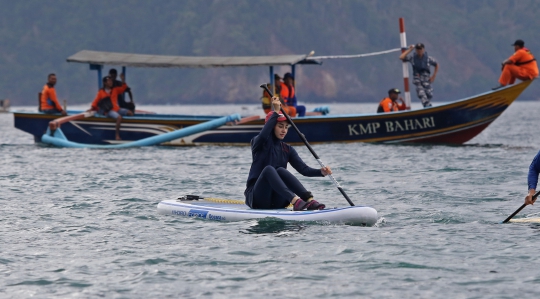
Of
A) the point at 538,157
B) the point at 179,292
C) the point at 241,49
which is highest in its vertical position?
the point at 241,49

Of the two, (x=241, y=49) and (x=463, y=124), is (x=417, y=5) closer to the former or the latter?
(x=241, y=49)

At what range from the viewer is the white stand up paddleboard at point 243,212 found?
35.1 feet

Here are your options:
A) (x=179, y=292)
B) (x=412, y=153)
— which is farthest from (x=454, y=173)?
(x=179, y=292)

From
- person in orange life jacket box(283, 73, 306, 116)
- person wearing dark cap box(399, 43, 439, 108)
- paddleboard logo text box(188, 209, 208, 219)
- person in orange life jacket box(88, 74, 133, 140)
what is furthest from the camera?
person in orange life jacket box(88, 74, 133, 140)

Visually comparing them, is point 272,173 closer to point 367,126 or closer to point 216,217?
point 216,217

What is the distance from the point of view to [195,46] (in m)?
160

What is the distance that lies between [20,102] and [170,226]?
151 m

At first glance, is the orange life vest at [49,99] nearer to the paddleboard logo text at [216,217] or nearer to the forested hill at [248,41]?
the paddleboard logo text at [216,217]

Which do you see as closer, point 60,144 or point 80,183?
point 80,183

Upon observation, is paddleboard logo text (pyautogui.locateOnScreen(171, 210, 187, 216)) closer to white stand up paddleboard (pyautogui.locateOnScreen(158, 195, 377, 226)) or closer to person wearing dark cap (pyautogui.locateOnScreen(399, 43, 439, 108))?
white stand up paddleboard (pyautogui.locateOnScreen(158, 195, 377, 226))

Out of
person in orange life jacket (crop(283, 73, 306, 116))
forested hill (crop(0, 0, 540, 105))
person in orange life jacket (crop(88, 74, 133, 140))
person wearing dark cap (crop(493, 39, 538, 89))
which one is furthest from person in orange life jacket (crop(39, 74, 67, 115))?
forested hill (crop(0, 0, 540, 105))

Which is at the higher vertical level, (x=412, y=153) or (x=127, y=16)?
(x=127, y=16)

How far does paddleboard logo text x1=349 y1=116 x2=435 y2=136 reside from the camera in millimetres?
22781

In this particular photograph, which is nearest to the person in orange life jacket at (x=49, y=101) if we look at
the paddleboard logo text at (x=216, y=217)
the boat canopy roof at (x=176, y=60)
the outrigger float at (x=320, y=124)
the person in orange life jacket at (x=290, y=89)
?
the outrigger float at (x=320, y=124)
